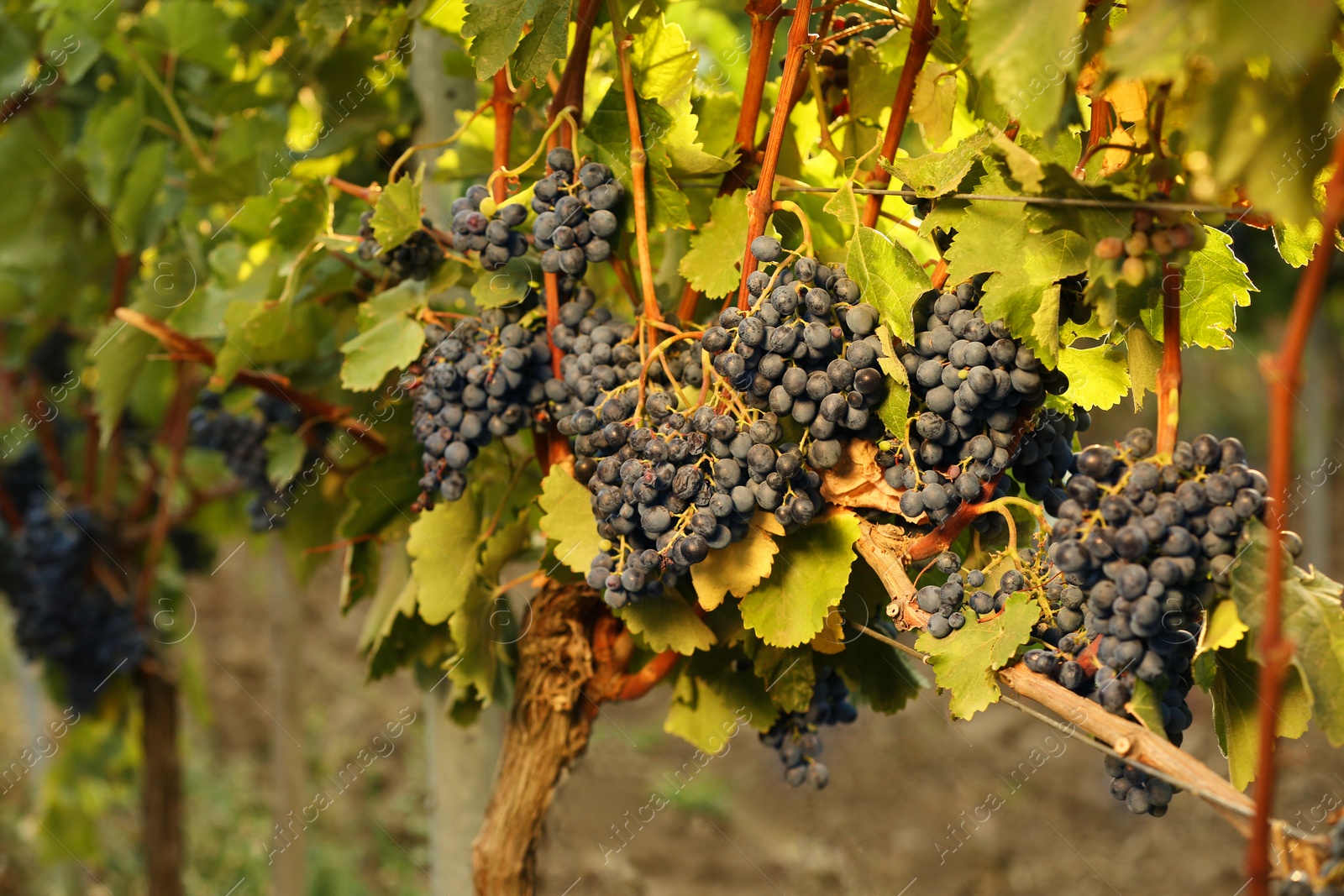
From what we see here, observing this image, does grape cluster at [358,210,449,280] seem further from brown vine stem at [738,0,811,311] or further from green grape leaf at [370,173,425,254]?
brown vine stem at [738,0,811,311]

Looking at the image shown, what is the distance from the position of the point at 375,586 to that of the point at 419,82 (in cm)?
83

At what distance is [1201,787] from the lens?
28.3 inches

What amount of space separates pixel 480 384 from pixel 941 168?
509 mm

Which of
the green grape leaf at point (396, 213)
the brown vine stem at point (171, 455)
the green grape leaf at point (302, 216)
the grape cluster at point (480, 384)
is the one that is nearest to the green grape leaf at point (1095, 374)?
the grape cluster at point (480, 384)

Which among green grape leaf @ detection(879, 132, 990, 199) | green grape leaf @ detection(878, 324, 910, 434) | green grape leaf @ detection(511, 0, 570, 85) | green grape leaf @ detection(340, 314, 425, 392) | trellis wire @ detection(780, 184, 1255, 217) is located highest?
green grape leaf @ detection(511, 0, 570, 85)

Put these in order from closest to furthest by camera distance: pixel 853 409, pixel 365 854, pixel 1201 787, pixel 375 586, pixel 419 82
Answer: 1. pixel 1201 787
2. pixel 853 409
3. pixel 375 586
4. pixel 419 82
5. pixel 365 854

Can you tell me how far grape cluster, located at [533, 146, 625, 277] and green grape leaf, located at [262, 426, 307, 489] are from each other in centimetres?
76

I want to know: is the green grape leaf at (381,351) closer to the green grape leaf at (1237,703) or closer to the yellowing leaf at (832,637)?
the yellowing leaf at (832,637)

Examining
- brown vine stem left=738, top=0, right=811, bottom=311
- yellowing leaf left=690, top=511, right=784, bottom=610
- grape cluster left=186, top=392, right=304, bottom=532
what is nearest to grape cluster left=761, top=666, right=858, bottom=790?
yellowing leaf left=690, top=511, right=784, bottom=610

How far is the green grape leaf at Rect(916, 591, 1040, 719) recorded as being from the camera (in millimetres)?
864

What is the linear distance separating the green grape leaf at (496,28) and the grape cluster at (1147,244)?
1.84ft

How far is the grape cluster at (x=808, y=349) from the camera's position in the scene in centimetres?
87

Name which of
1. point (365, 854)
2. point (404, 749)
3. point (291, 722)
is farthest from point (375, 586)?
point (404, 749)

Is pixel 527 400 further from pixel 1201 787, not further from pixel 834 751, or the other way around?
pixel 834 751
